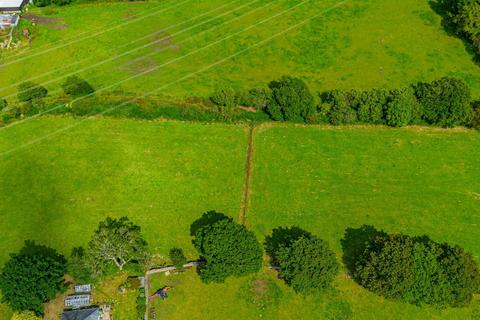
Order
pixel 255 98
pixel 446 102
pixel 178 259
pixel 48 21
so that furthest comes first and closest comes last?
pixel 48 21 → pixel 255 98 → pixel 446 102 → pixel 178 259

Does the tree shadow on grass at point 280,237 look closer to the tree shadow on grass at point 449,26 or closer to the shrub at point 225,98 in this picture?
the shrub at point 225,98

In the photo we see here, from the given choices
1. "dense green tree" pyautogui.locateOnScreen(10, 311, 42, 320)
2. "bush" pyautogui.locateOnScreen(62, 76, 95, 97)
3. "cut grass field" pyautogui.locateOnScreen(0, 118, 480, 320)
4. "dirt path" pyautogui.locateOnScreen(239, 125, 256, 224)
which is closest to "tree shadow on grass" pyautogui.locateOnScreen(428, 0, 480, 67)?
"cut grass field" pyautogui.locateOnScreen(0, 118, 480, 320)

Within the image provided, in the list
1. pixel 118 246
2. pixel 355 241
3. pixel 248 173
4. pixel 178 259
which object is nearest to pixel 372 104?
pixel 248 173

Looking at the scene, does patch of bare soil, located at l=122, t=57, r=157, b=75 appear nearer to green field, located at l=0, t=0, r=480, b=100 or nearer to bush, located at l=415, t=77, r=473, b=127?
green field, located at l=0, t=0, r=480, b=100

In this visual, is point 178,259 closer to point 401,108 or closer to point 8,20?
point 401,108

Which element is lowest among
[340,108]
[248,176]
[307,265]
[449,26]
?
[307,265]
